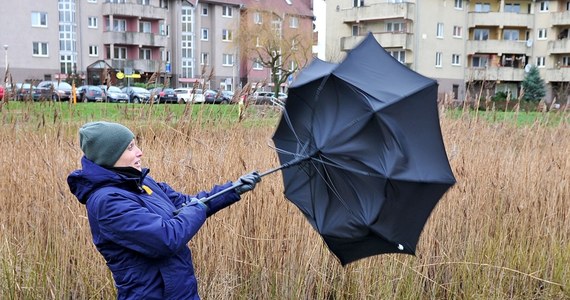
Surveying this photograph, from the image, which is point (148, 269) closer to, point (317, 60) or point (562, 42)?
point (317, 60)

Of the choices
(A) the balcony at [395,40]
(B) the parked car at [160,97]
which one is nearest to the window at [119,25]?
(A) the balcony at [395,40]

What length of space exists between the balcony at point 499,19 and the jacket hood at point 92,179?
1984 inches

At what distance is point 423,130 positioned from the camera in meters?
2.52

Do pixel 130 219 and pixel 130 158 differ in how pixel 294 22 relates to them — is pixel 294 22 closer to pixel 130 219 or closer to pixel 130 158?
pixel 130 158

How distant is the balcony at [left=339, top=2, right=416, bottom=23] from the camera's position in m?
46.3

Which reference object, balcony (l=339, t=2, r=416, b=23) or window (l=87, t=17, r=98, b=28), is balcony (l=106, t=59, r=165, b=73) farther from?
balcony (l=339, t=2, r=416, b=23)

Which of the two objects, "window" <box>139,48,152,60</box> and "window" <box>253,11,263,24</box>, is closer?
"window" <box>253,11,263,24</box>

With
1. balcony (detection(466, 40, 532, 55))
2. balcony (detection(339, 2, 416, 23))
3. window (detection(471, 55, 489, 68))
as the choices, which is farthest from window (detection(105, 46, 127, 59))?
window (detection(471, 55, 489, 68))

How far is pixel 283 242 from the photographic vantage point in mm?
3836

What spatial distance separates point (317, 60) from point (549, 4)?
52309 millimetres

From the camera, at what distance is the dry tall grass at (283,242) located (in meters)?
3.69

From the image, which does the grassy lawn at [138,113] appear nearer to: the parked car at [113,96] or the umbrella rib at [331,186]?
the parked car at [113,96]

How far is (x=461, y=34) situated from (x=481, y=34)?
90.8 inches

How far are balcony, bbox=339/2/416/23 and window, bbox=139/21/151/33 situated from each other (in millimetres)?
16423
